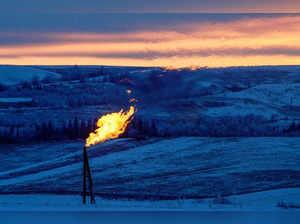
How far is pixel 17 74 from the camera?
145 ft

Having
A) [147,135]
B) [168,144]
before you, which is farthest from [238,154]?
[147,135]

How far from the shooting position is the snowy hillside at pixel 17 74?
40.8 meters

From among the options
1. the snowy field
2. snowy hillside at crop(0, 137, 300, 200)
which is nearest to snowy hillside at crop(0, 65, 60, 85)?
the snowy field

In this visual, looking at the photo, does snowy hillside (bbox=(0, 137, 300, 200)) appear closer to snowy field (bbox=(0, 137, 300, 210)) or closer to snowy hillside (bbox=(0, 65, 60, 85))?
snowy field (bbox=(0, 137, 300, 210))

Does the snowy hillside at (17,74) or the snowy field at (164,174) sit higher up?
the snowy hillside at (17,74)

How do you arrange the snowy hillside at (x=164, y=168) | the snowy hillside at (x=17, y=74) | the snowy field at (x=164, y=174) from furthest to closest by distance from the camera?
the snowy hillside at (x=17, y=74)
the snowy hillside at (x=164, y=168)
the snowy field at (x=164, y=174)

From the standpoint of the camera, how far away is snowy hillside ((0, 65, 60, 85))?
40.8m

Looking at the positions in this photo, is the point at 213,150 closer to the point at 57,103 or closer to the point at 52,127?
the point at 52,127

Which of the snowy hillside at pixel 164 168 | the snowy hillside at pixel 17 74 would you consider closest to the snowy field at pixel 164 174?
the snowy hillside at pixel 164 168

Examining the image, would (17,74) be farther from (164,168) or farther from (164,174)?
(164,174)

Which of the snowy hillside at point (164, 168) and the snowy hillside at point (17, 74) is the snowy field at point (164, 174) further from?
the snowy hillside at point (17, 74)

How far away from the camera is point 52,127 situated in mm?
23422

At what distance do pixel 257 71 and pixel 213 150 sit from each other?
17740 millimetres

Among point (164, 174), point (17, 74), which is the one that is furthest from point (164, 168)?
point (17, 74)
